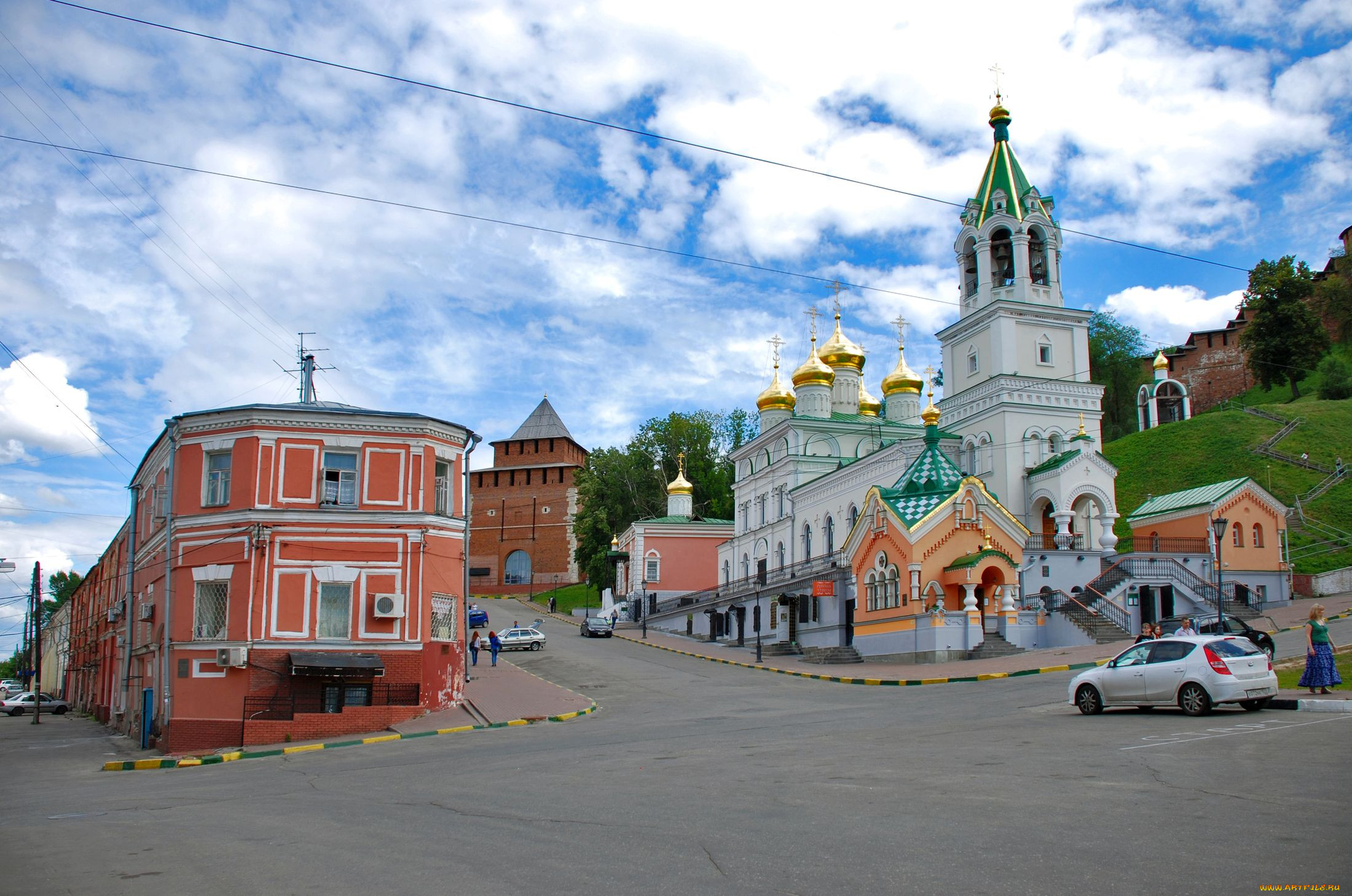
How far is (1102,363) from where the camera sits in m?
82.6

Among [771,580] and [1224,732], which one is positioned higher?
[771,580]

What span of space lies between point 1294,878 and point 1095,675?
10245mm

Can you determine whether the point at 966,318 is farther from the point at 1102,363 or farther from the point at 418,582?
the point at 1102,363

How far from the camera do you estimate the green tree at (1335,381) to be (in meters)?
63.6

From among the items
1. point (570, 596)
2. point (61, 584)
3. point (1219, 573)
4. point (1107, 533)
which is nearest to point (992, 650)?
point (1219, 573)

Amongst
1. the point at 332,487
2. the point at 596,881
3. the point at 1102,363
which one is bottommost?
the point at 596,881

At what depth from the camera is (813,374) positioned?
53.3 metres

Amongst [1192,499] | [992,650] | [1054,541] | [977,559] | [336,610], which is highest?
[1192,499]

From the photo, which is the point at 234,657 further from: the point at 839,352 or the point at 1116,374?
the point at 1116,374

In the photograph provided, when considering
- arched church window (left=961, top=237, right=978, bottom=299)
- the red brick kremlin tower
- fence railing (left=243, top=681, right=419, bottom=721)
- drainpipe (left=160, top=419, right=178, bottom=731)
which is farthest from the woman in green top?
the red brick kremlin tower

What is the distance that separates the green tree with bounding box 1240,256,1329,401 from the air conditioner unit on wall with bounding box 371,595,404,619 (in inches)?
2606

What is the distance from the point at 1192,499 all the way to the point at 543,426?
2519 inches

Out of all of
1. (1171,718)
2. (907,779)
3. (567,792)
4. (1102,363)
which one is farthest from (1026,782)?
(1102,363)

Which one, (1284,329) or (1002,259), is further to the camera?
(1284,329)
